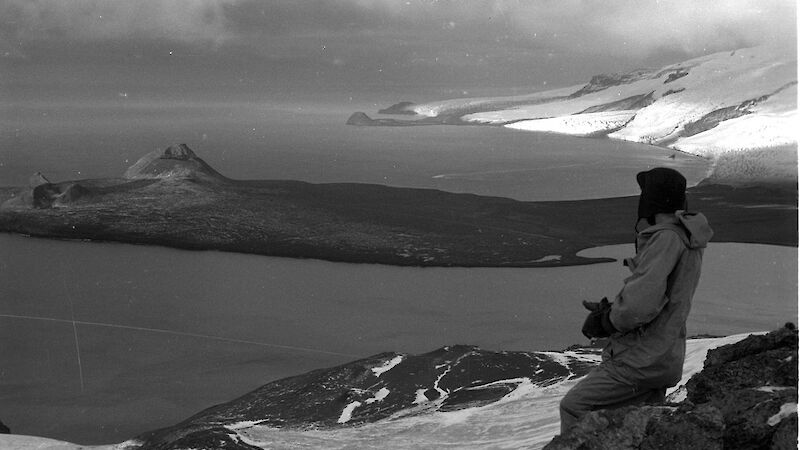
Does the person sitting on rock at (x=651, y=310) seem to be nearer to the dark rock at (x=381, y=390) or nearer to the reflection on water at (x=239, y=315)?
the dark rock at (x=381, y=390)

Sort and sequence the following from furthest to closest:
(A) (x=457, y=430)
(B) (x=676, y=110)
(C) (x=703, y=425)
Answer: (B) (x=676, y=110), (A) (x=457, y=430), (C) (x=703, y=425)

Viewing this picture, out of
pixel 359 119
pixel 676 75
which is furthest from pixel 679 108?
pixel 359 119

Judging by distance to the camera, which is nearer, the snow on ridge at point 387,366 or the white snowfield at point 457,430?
the white snowfield at point 457,430

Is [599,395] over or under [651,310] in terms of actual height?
under

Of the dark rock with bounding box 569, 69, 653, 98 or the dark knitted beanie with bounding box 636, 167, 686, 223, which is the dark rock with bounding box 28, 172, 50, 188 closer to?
the dark rock with bounding box 569, 69, 653, 98

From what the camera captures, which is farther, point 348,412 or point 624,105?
point 624,105

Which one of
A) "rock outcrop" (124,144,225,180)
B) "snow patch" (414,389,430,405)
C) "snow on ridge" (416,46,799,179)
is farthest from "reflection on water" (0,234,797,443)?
"snow on ridge" (416,46,799,179)

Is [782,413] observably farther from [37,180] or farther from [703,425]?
[37,180]

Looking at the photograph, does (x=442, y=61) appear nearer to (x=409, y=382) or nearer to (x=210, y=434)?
(x=409, y=382)

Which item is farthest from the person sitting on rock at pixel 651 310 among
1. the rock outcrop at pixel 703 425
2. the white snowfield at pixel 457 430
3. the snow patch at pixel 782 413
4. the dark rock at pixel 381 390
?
the dark rock at pixel 381 390
